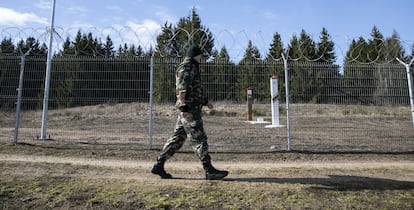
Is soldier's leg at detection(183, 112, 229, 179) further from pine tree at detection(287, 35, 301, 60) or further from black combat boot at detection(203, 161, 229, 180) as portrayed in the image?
pine tree at detection(287, 35, 301, 60)

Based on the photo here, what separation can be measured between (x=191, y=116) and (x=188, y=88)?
43 centimetres

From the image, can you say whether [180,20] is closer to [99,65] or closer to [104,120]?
[104,120]

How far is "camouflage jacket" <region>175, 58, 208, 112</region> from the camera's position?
4312 millimetres

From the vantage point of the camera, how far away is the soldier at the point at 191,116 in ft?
14.1

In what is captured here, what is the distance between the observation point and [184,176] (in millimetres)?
4836

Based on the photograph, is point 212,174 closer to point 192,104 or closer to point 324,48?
point 192,104

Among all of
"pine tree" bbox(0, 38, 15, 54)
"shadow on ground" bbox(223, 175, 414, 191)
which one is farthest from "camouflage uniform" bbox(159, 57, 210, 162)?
"pine tree" bbox(0, 38, 15, 54)

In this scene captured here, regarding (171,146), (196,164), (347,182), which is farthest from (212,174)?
(347,182)

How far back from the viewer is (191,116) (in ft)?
14.2

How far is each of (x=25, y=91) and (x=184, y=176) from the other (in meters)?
6.22

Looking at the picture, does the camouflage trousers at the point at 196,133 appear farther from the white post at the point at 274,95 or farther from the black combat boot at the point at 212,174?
the white post at the point at 274,95

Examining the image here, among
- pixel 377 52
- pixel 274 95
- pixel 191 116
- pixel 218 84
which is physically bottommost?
pixel 191 116

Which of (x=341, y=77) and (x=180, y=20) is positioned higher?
(x=180, y=20)

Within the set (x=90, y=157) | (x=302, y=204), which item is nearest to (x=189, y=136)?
(x=302, y=204)
